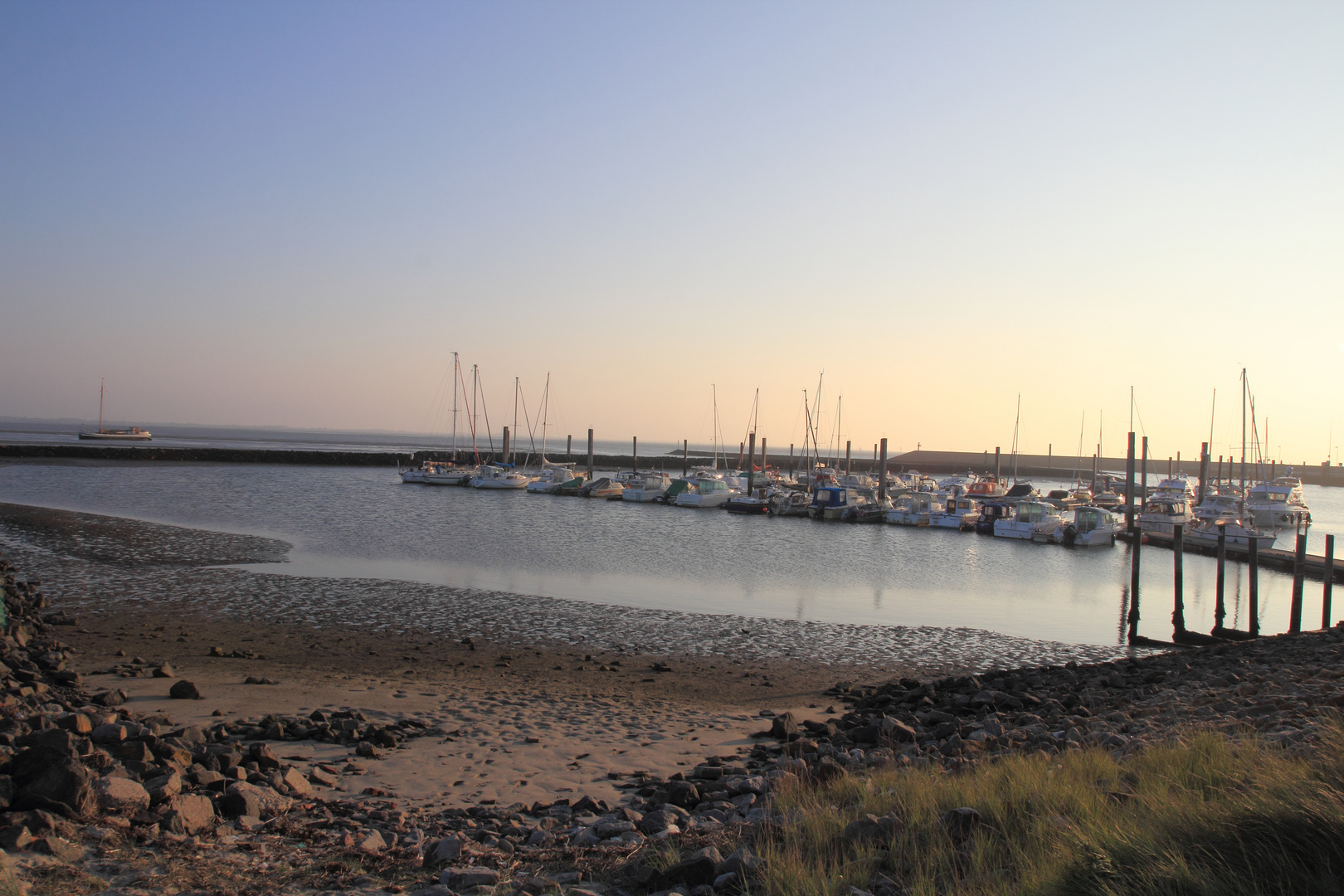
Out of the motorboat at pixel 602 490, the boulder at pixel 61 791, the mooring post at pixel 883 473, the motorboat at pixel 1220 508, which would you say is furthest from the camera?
the motorboat at pixel 602 490

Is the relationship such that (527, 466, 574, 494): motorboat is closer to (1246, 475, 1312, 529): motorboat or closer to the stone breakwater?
the stone breakwater

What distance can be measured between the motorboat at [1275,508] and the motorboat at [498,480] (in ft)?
163

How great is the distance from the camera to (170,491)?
5238 centimetres

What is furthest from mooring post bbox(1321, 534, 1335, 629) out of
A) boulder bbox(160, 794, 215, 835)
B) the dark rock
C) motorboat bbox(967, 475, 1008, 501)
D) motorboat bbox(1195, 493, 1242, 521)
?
motorboat bbox(967, 475, 1008, 501)

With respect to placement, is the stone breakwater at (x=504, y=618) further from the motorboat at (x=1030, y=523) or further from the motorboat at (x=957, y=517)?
the motorboat at (x=957, y=517)

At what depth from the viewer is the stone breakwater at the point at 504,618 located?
55.8ft

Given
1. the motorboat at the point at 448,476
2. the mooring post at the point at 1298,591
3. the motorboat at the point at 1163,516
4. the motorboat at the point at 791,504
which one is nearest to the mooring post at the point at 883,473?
the motorboat at the point at 791,504

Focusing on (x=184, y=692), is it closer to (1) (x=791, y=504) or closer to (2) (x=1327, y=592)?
(2) (x=1327, y=592)

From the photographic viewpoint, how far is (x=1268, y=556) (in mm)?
35125

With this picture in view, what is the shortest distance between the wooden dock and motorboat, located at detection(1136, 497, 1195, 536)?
0.49 m

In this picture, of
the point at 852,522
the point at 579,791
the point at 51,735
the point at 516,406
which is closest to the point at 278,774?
the point at 51,735

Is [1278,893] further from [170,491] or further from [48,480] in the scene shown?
[48,480]

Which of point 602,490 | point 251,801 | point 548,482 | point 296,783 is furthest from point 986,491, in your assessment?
point 251,801

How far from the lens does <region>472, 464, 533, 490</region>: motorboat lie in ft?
222
